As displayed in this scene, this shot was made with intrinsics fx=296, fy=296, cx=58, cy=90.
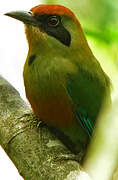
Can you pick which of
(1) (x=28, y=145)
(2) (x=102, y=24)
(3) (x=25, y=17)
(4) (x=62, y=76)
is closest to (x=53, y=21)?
(3) (x=25, y=17)

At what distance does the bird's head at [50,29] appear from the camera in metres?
3.38

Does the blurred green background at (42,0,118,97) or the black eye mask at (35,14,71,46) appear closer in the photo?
the blurred green background at (42,0,118,97)

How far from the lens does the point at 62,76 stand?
3240mm

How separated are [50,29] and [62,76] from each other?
24.2 inches

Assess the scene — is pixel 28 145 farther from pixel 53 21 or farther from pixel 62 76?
pixel 53 21

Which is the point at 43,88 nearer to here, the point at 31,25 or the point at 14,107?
the point at 14,107

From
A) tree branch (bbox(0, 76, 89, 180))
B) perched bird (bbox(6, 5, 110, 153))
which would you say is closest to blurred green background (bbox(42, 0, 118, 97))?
tree branch (bbox(0, 76, 89, 180))

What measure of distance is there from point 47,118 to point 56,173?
1096 millimetres

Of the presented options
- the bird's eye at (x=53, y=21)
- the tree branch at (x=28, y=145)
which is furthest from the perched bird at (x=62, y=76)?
the tree branch at (x=28, y=145)

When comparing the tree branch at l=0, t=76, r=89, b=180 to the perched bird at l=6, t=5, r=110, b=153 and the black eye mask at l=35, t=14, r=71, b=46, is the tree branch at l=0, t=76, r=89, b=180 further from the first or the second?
the black eye mask at l=35, t=14, r=71, b=46

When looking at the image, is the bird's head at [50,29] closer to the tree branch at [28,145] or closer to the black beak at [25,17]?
the black beak at [25,17]

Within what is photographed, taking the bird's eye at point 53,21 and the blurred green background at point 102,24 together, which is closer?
the blurred green background at point 102,24

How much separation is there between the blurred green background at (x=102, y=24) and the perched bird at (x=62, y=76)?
→ 1830 millimetres

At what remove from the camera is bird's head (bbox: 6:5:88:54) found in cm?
338
